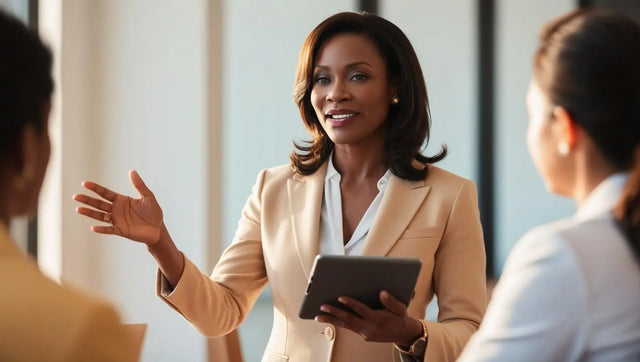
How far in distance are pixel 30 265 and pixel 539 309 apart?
67 cm

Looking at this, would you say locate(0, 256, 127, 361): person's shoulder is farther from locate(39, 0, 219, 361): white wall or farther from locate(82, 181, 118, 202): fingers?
locate(39, 0, 219, 361): white wall

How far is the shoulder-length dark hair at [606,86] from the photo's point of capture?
4.10 ft

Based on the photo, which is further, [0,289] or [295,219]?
[295,219]

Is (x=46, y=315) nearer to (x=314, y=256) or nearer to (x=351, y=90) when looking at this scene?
(x=314, y=256)

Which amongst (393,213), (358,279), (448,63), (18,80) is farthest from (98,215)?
(448,63)

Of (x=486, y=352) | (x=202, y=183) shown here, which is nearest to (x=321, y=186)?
(x=486, y=352)

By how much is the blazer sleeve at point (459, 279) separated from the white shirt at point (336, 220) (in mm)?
222

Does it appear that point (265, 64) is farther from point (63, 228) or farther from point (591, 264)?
point (591, 264)

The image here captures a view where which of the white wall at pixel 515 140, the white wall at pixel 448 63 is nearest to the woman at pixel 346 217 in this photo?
the white wall at pixel 448 63

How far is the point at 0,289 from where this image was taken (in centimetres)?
97

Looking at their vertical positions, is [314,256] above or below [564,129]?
below

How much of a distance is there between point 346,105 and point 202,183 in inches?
91.6

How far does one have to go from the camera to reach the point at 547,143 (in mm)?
1359

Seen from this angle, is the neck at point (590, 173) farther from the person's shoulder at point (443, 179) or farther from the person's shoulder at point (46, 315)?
the person's shoulder at point (443, 179)
